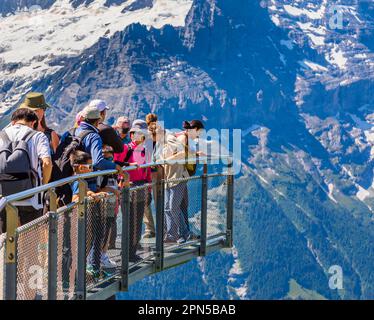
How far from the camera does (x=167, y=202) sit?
1911 cm

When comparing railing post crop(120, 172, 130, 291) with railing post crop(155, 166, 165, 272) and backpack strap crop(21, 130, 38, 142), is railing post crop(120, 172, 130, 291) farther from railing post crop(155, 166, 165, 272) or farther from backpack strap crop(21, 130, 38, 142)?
backpack strap crop(21, 130, 38, 142)

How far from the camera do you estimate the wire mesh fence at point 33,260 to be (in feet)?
35.3

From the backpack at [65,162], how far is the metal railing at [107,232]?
0.49 metres

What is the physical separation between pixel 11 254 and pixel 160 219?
334 inches

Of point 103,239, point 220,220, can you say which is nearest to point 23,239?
point 103,239

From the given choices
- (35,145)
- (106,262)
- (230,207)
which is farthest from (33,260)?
(230,207)

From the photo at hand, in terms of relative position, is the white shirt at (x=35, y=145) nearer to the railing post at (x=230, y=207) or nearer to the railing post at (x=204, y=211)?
the railing post at (x=204, y=211)

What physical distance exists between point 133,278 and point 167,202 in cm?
220

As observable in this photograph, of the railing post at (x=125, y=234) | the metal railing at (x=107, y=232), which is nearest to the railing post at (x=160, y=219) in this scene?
the metal railing at (x=107, y=232)

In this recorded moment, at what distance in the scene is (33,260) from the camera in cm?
1141

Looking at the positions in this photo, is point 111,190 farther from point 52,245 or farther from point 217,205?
point 217,205

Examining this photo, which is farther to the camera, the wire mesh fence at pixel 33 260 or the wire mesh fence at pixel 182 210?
the wire mesh fence at pixel 182 210
